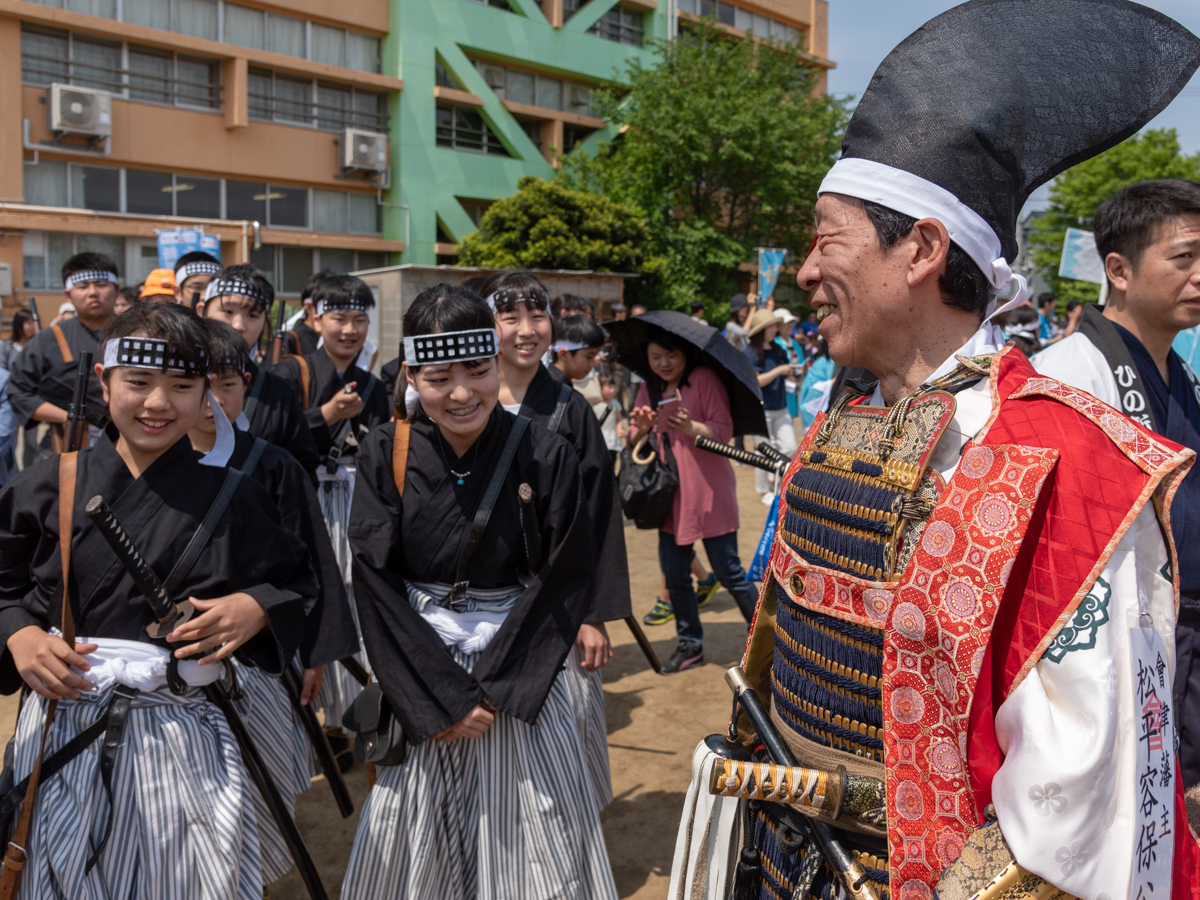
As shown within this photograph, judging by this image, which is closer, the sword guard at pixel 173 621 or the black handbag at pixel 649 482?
the sword guard at pixel 173 621

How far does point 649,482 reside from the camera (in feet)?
16.6

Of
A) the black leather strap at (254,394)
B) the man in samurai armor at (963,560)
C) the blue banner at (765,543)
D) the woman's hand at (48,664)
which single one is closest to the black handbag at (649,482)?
the blue banner at (765,543)

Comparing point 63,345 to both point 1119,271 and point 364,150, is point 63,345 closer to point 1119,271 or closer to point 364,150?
point 1119,271

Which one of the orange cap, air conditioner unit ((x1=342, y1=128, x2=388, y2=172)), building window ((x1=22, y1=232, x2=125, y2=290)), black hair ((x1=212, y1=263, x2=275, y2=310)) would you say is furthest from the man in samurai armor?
air conditioner unit ((x1=342, y1=128, x2=388, y2=172))

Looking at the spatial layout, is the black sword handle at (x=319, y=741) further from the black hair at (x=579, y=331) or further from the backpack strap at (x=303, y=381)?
the black hair at (x=579, y=331)

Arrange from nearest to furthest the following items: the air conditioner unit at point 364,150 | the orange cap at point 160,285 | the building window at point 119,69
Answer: the orange cap at point 160,285 < the building window at point 119,69 < the air conditioner unit at point 364,150

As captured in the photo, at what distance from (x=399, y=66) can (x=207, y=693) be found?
74.9ft

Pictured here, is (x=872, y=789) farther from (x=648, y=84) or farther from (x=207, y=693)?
(x=648, y=84)

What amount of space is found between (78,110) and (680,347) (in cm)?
1747

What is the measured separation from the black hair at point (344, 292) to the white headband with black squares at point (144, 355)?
7.91ft

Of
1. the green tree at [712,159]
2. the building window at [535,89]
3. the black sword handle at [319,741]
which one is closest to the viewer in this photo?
the black sword handle at [319,741]

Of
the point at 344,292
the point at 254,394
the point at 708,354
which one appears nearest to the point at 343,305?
the point at 344,292

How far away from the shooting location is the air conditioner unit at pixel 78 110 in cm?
1728

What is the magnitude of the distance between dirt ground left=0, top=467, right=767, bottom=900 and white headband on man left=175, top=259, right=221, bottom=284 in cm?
275
